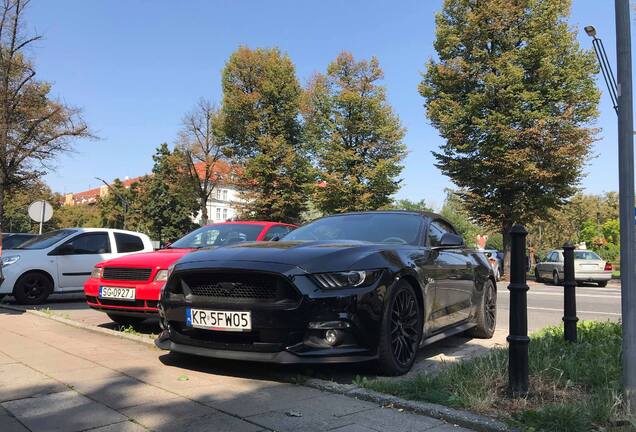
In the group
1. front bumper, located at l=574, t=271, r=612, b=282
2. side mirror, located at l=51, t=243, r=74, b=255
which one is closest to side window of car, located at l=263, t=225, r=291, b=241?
side mirror, located at l=51, t=243, r=74, b=255

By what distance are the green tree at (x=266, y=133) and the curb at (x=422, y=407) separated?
37.8 metres

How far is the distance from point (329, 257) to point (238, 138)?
4208cm

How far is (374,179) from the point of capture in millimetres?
38812

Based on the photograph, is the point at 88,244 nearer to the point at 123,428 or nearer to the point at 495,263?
the point at 123,428

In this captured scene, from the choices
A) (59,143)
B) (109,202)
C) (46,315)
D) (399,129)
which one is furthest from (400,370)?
(109,202)

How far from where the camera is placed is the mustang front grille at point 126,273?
685 centimetres

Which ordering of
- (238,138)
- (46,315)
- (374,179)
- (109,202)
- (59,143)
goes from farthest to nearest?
(109,202) < (238,138) < (374,179) < (59,143) < (46,315)

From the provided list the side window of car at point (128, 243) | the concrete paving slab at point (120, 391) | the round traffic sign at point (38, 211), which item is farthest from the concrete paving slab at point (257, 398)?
the round traffic sign at point (38, 211)

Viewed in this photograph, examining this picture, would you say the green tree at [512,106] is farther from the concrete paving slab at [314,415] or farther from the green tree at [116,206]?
the green tree at [116,206]

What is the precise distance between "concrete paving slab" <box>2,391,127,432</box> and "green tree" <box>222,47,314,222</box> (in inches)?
1500

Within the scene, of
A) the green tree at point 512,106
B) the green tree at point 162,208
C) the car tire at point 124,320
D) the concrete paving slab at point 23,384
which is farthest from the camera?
the green tree at point 162,208

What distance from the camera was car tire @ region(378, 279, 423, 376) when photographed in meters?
4.30

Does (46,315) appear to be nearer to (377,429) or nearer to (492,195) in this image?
(377,429)

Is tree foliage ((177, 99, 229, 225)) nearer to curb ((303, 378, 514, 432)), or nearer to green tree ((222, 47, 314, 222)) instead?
green tree ((222, 47, 314, 222))
